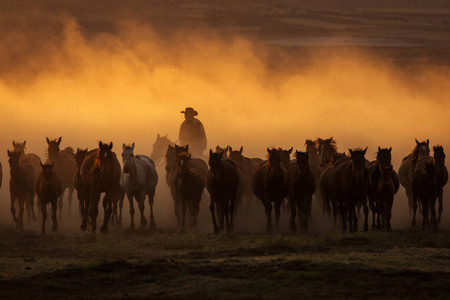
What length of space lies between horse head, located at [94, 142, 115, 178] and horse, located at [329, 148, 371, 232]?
5.08 meters

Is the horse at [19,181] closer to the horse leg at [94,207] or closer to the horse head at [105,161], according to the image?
the horse leg at [94,207]

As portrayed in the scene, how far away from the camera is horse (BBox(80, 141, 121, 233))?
85.9 ft

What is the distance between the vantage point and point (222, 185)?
27062mm

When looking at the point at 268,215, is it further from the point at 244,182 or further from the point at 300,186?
the point at 244,182

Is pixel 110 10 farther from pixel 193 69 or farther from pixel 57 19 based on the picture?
pixel 193 69

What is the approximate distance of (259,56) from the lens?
348 ft

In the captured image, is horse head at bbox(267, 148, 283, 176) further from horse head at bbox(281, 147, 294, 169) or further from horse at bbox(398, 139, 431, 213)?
horse at bbox(398, 139, 431, 213)

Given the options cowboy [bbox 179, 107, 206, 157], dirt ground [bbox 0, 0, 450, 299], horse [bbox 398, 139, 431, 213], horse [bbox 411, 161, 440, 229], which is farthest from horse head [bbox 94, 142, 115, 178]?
cowboy [bbox 179, 107, 206, 157]

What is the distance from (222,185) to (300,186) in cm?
182

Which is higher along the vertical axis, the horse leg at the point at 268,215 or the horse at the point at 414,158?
the horse at the point at 414,158

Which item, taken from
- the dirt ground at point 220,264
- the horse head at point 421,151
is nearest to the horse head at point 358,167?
the dirt ground at point 220,264

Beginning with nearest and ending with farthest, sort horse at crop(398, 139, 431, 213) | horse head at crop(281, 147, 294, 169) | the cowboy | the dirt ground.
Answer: the dirt ground → horse at crop(398, 139, 431, 213) → horse head at crop(281, 147, 294, 169) → the cowboy

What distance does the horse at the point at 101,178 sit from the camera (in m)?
26.2

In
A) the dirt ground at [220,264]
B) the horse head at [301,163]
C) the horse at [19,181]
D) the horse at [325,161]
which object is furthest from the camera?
the horse at [325,161]
